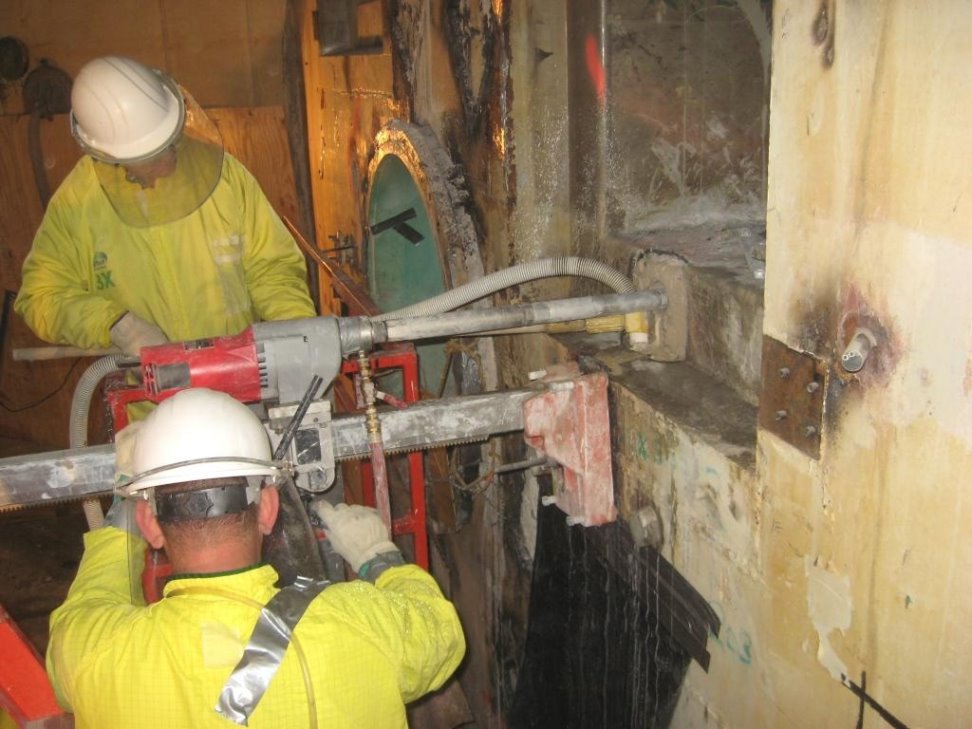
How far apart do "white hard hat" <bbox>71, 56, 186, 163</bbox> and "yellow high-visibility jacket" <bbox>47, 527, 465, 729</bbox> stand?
1566mm

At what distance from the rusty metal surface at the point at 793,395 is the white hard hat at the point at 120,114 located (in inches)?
83.1

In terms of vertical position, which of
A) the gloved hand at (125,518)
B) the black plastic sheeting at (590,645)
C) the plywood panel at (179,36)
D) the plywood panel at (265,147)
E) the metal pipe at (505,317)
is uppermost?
the plywood panel at (179,36)

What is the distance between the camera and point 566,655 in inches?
118

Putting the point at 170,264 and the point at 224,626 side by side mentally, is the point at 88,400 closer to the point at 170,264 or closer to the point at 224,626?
the point at 170,264

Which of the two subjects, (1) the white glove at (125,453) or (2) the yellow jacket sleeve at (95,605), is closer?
(2) the yellow jacket sleeve at (95,605)

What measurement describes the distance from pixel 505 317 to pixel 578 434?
1.33ft

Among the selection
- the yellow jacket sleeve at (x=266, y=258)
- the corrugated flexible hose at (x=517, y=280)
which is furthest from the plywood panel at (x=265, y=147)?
the corrugated flexible hose at (x=517, y=280)

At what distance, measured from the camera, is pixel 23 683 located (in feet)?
6.90

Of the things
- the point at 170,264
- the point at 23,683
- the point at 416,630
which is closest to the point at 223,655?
the point at 416,630

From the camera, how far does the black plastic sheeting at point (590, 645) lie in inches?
95.0

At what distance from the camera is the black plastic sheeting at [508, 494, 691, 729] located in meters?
2.41

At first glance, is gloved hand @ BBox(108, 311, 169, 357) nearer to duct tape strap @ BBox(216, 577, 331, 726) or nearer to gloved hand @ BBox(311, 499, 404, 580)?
gloved hand @ BBox(311, 499, 404, 580)

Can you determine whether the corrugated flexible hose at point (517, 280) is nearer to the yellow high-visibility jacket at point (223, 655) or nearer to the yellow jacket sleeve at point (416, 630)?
the yellow jacket sleeve at point (416, 630)

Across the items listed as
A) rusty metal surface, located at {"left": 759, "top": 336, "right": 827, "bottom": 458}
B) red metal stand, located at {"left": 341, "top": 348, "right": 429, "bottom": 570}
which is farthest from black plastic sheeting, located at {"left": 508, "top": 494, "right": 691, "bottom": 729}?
rusty metal surface, located at {"left": 759, "top": 336, "right": 827, "bottom": 458}
